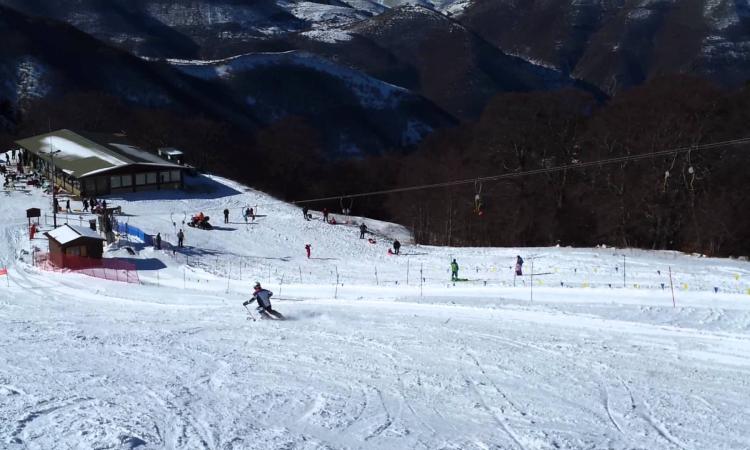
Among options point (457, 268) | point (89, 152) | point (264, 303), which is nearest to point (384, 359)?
point (264, 303)

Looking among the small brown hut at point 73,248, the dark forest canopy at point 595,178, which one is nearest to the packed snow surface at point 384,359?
the small brown hut at point 73,248

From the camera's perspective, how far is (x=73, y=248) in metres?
33.4

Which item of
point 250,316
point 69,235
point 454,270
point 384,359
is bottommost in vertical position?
point 384,359

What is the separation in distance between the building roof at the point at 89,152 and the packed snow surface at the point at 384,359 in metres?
19.1

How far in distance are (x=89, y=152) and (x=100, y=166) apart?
5118 mm

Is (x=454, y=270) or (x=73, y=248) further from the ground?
(x=73, y=248)

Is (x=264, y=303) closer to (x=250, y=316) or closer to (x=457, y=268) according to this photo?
(x=250, y=316)

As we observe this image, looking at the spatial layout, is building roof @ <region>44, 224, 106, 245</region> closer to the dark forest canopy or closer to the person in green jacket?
the person in green jacket

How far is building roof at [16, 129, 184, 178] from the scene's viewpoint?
5281cm

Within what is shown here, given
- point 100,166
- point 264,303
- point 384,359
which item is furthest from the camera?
point 100,166

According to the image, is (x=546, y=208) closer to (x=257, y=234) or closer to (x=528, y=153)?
(x=528, y=153)

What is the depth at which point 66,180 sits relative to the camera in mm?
53906

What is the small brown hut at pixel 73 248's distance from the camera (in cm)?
3325

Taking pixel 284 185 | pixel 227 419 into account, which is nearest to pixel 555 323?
pixel 227 419
